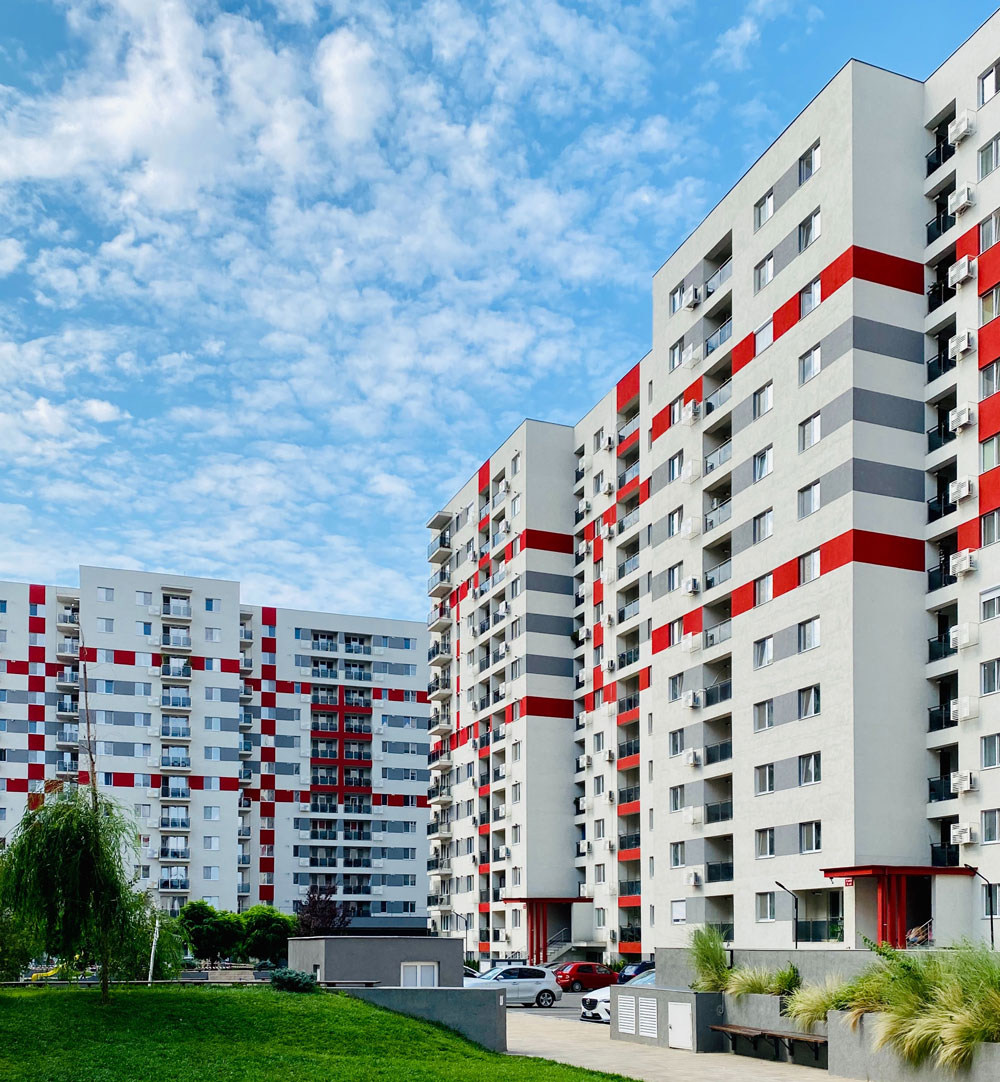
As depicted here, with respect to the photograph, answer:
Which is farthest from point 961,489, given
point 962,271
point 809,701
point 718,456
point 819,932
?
point 819,932

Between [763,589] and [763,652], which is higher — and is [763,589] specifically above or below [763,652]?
above

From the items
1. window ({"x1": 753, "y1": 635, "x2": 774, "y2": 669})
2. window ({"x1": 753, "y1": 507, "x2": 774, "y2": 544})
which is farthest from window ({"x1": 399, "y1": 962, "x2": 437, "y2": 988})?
window ({"x1": 753, "y1": 507, "x2": 774, "y2": 544})

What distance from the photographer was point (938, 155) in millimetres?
43406

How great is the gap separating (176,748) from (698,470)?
62.1m

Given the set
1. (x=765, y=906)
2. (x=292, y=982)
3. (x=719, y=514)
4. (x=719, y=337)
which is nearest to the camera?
(x=292, y=982)

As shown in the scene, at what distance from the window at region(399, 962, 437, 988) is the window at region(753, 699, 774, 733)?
50.9 ft

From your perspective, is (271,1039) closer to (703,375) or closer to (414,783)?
(703,375)

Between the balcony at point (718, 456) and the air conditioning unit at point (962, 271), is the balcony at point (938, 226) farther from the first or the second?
the balcony at point (718, 456)

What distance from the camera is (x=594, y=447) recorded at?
2881 inches

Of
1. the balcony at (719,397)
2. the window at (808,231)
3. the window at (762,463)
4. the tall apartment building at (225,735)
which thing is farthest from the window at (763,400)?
the tall apartment building at (225,735)

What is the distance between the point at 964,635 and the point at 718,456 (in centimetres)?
1488

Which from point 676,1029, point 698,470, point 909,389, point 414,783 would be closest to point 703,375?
point 698,470

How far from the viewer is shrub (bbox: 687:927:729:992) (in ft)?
109

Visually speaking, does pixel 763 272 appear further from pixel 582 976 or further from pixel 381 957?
pixel 582 976
